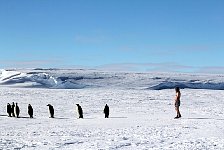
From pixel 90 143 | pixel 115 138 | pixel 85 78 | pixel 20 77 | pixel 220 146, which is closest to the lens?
pixel 220 146

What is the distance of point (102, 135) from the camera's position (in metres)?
10.5

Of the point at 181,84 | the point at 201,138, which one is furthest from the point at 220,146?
the point at 181,84

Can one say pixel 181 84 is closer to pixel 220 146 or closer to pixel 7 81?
pixel 7 81

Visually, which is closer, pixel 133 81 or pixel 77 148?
pixel 77 148

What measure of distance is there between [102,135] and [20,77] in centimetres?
6962

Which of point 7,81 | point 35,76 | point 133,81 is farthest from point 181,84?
point 7,81

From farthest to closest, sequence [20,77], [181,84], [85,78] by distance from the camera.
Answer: [85,78] < [20,77] < [181,84]

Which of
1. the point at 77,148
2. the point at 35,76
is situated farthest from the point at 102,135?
the point at 35,76

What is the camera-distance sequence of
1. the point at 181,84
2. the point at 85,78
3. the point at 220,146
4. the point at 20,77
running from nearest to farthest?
the point at 220,146
the point at 181,84
the point at 20,77
the point at 85,78

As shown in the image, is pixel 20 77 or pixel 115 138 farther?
pixel 20 77

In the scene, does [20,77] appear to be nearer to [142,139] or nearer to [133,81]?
[133,81]

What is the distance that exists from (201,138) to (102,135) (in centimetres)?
244

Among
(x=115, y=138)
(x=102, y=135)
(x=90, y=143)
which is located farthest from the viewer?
(x=102, y=135)

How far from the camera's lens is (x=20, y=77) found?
7812cm
